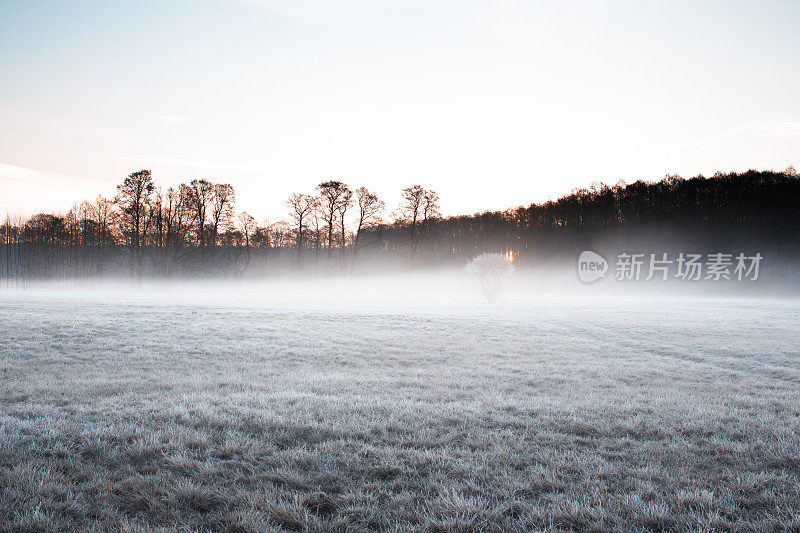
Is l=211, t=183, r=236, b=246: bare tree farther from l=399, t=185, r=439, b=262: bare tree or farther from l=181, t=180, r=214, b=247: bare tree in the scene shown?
l=399, t=185, r=439, b=262: bare tree

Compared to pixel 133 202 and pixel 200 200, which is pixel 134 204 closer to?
pixel 133 202

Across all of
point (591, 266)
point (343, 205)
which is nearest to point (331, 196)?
point (343, 205)

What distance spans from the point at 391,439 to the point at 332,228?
3995 cm

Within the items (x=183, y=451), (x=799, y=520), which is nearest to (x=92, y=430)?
(x=183, y=451)

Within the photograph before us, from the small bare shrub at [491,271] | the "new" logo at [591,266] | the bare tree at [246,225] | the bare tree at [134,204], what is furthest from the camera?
the "new" logo at [591,266]

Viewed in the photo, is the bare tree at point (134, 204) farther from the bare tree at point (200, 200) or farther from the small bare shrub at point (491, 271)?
the small bare shrub at point (491, 271)

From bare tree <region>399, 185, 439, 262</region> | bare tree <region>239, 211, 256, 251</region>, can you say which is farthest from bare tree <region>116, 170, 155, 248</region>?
bare tree <region>399, 185, 439, 262</region>

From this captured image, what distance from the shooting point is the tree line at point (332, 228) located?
42.4m

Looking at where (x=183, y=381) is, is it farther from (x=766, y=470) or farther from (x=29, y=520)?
(x=766, y=470)

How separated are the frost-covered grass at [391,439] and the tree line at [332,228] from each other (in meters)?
32.0

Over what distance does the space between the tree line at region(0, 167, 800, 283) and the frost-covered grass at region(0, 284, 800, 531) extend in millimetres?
→ 32032

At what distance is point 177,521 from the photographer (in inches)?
131

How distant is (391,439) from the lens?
5.17m

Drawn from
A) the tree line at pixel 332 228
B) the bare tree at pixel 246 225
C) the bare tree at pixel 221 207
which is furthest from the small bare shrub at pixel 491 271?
the bare tree at pixel 246 225
